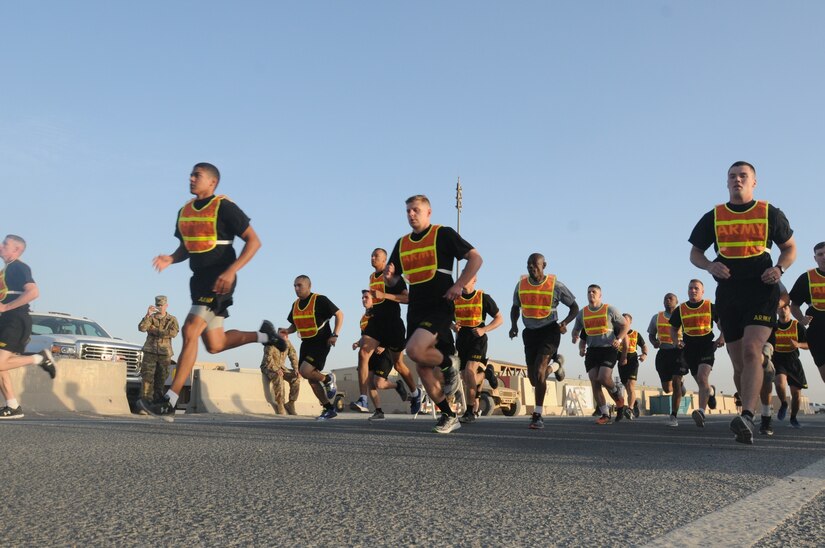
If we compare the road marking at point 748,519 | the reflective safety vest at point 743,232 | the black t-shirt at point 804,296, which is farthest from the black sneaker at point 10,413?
the black t-shirt at point 804,296

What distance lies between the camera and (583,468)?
4188 mm

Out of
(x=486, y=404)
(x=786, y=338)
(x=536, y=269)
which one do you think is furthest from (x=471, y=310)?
(x=486, y=404)

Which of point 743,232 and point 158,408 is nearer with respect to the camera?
point 743,232

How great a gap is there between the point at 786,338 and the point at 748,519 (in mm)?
11508

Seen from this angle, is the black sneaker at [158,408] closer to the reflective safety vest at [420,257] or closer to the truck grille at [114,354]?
the reflective safety vest at [420,257]

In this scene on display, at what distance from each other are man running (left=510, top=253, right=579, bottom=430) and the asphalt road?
4.75 m

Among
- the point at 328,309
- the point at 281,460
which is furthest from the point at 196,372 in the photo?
the point at 281,460

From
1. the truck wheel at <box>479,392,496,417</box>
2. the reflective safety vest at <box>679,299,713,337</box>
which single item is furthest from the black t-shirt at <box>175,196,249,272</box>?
the truck wheel at <box>479,392,496,417</box>

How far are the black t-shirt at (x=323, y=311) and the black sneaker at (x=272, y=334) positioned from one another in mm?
3305

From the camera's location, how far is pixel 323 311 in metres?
11.7

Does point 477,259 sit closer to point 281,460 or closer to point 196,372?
point 281,460

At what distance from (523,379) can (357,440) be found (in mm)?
30633

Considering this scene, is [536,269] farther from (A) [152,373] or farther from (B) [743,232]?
(A) [152,373]

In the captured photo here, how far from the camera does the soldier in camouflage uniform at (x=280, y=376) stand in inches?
643
